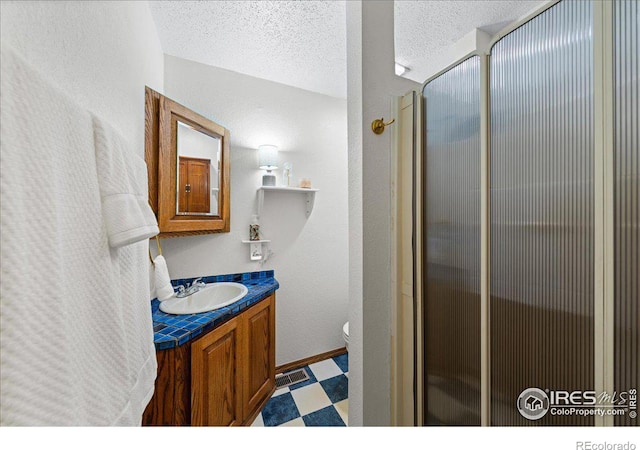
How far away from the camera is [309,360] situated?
211 centimetres

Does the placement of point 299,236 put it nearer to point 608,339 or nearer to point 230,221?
point 230,221

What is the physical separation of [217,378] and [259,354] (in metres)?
0.40

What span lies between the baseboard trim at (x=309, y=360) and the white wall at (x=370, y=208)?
1.11 meters

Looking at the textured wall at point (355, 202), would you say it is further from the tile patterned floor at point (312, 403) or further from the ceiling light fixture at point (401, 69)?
the ceiling light fixture at point (401, 69)

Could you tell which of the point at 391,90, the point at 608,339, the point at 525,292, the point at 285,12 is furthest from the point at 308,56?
the point at 608,339

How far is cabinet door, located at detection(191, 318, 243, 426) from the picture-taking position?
1.09 meters

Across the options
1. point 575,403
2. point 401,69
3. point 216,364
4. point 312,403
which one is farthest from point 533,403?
point 401,69

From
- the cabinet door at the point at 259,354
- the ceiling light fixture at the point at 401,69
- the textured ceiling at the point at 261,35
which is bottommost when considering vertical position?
the cabinet door at the point at 259,354

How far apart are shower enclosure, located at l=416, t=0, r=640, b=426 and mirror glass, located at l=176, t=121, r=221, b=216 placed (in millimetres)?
1395

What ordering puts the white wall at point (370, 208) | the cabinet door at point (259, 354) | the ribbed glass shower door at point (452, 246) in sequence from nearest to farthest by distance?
the ribbed glass shower door at point (452, 246), the white wall at point (370, 208), the cabinet door at point (259, 354)

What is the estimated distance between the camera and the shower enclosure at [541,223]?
0.49 m

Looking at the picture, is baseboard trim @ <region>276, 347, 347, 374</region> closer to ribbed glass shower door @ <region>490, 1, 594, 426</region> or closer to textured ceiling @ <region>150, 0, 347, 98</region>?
ribbed glass shower door @ <region>490, 1, 594, 426</region>

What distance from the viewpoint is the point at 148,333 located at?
2.36 ft

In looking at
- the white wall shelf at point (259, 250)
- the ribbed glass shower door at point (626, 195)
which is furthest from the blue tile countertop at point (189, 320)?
the ribbed glass shower door at point (626, 195)
